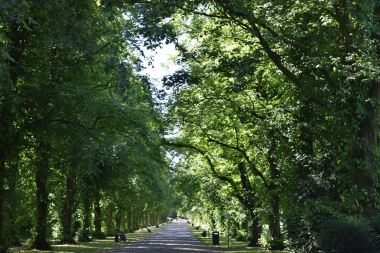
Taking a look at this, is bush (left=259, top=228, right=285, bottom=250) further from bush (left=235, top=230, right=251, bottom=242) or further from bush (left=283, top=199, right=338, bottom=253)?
bush (left=235, top=230, right=251, bottom=242)

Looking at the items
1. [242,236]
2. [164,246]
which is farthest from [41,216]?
[242,236]

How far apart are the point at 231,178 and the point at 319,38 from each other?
58.4 ft

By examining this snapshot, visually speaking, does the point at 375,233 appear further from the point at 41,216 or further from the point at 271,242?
the point at 41,216

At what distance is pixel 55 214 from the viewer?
116ft

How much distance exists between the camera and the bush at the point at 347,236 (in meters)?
12.3

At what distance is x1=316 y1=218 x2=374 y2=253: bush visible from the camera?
12314mm

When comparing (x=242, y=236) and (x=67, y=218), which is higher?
(x=67, y=218)

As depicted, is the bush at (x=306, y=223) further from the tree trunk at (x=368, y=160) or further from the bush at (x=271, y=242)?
the bush at (x=271, y=242)

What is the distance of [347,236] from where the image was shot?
488 inches

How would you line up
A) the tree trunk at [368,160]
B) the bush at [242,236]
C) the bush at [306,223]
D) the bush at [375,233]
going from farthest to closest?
the bush at [242,236] → the bush at [306,223] → the tree trunk at [368,160] → the bush at [375,233]

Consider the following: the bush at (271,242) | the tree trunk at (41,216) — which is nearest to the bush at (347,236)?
the bush at (271,242)

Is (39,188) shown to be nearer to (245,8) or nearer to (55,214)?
(55,214)

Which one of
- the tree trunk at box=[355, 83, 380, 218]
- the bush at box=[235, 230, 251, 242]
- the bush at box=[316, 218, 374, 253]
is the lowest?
the bush at box=[235, 230, 251, 242]

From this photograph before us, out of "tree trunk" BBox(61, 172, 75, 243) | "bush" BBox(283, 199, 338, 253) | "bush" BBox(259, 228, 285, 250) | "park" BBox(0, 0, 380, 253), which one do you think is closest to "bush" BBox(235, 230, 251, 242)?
"bush" BBox(259, 228, 285, 250)
